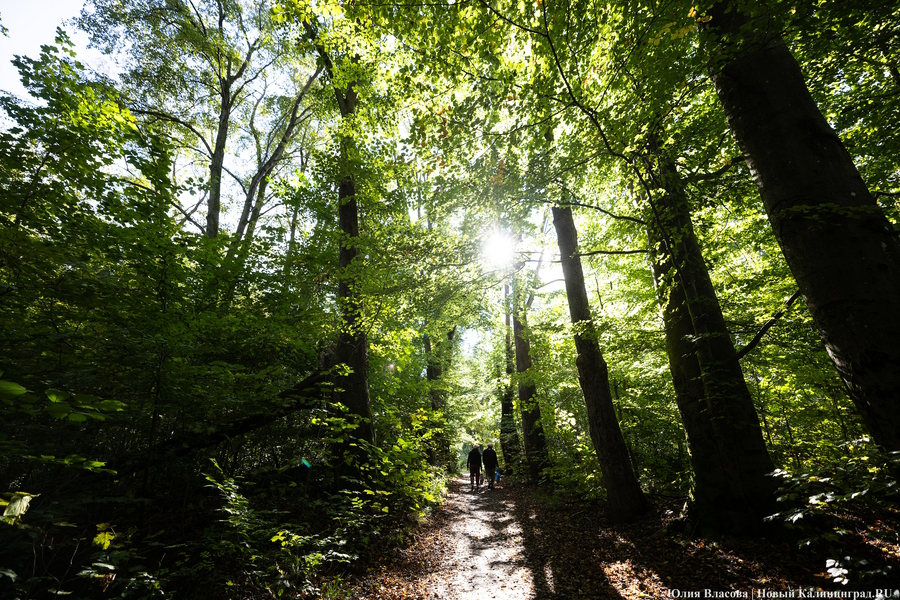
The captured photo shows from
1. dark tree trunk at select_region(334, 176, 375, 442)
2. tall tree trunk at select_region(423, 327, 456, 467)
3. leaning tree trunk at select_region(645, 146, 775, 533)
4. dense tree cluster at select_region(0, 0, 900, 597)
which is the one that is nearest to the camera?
dense tree cluster at select_region(0, 0, 900, 597)

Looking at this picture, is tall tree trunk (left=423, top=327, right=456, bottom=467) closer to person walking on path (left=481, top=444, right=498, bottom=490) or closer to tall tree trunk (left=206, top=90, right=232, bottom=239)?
person walking on path (left=481, top=444, right=498, bottom=490)

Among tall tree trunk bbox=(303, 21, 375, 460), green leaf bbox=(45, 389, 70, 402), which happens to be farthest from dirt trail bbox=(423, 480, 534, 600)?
green leaf bbox=(45, 389, 70, 402)

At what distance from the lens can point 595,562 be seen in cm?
493

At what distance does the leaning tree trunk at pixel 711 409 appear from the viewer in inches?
165

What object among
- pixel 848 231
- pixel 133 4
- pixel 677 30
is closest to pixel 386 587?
pixel 848 231

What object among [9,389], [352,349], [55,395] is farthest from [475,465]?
[9,389]

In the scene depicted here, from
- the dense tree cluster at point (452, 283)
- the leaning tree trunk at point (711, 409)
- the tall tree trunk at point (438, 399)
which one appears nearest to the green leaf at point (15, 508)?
the dense tree cluster at point (452, 283)

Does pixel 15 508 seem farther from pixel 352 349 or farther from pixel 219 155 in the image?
pixel 219 155

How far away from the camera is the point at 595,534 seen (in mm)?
5883

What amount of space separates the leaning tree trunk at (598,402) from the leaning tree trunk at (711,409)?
1258 millimetres

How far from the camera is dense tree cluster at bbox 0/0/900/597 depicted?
2.64m

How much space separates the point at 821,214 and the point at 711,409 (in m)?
3.15

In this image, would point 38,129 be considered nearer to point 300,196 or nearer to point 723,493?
point 300,196

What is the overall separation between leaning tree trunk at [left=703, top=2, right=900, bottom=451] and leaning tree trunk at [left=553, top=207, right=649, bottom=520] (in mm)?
3019
